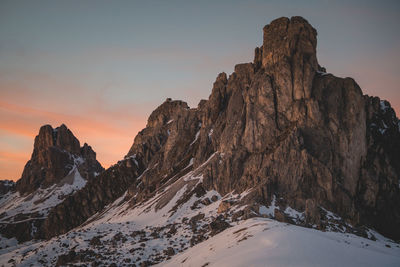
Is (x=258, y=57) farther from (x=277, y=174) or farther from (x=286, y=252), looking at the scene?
(x=286, y=252)

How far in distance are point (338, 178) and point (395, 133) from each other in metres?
29.4

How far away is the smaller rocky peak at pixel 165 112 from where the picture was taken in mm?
170375

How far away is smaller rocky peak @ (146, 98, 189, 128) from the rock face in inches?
2324

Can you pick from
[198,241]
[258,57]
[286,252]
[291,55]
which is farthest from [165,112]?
[286,252]

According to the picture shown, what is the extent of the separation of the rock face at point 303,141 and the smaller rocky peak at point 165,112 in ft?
194

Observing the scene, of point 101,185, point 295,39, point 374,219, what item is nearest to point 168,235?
point 374,219

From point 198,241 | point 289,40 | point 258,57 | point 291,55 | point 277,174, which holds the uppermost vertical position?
point 258,57

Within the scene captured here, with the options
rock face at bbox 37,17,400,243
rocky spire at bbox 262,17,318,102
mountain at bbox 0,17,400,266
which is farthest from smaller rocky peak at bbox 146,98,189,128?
rocky spire at bbox 262,17,318,102

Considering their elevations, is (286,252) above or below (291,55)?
below

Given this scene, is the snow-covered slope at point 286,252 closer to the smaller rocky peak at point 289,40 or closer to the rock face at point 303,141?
the rock face at point 303,141

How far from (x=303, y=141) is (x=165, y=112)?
106 metres

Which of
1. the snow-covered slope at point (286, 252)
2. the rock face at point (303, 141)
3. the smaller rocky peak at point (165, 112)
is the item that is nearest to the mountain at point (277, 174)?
the rock face at point (303, 141)

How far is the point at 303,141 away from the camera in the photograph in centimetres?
7706

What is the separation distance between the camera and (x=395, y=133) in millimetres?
89250
